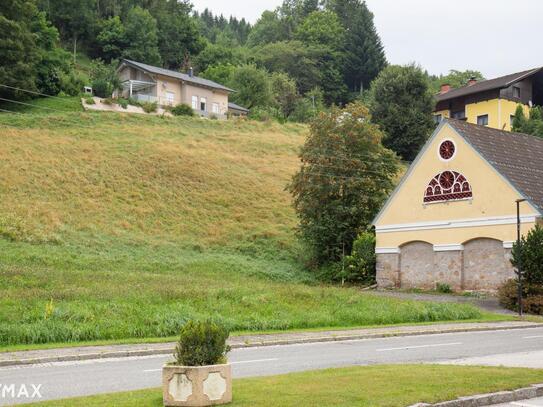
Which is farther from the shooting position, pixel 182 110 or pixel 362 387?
pixel 182 110

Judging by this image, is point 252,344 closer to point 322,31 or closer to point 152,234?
point 152,234

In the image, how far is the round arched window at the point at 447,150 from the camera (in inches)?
1442

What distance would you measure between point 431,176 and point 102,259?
19508 millimetres

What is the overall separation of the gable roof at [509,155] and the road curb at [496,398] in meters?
23.5

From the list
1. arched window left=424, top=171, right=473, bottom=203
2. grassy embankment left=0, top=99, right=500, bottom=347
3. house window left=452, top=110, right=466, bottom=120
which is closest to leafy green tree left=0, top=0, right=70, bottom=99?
grassy embankment left=0, top=99, right=500, bottom=347

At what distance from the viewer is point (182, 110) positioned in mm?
80438

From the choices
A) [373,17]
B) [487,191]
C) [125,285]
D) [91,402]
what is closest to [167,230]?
[125,285]

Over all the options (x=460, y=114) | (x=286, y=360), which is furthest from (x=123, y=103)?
(x=286, y=360)

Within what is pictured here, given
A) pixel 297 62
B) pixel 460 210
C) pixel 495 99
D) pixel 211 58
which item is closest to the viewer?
pixel 460 210

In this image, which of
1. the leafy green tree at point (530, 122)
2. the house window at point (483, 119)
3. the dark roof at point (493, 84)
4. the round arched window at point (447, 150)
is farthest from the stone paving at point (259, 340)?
the dark roof at point (493, 84)

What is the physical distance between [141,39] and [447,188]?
83.5 metres

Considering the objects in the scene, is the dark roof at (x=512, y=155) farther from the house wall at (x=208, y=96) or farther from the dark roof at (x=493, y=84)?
the house wall at (x=208, y=96)

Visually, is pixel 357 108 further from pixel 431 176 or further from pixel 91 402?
pixel 91 402

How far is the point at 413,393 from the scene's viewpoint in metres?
9.75
